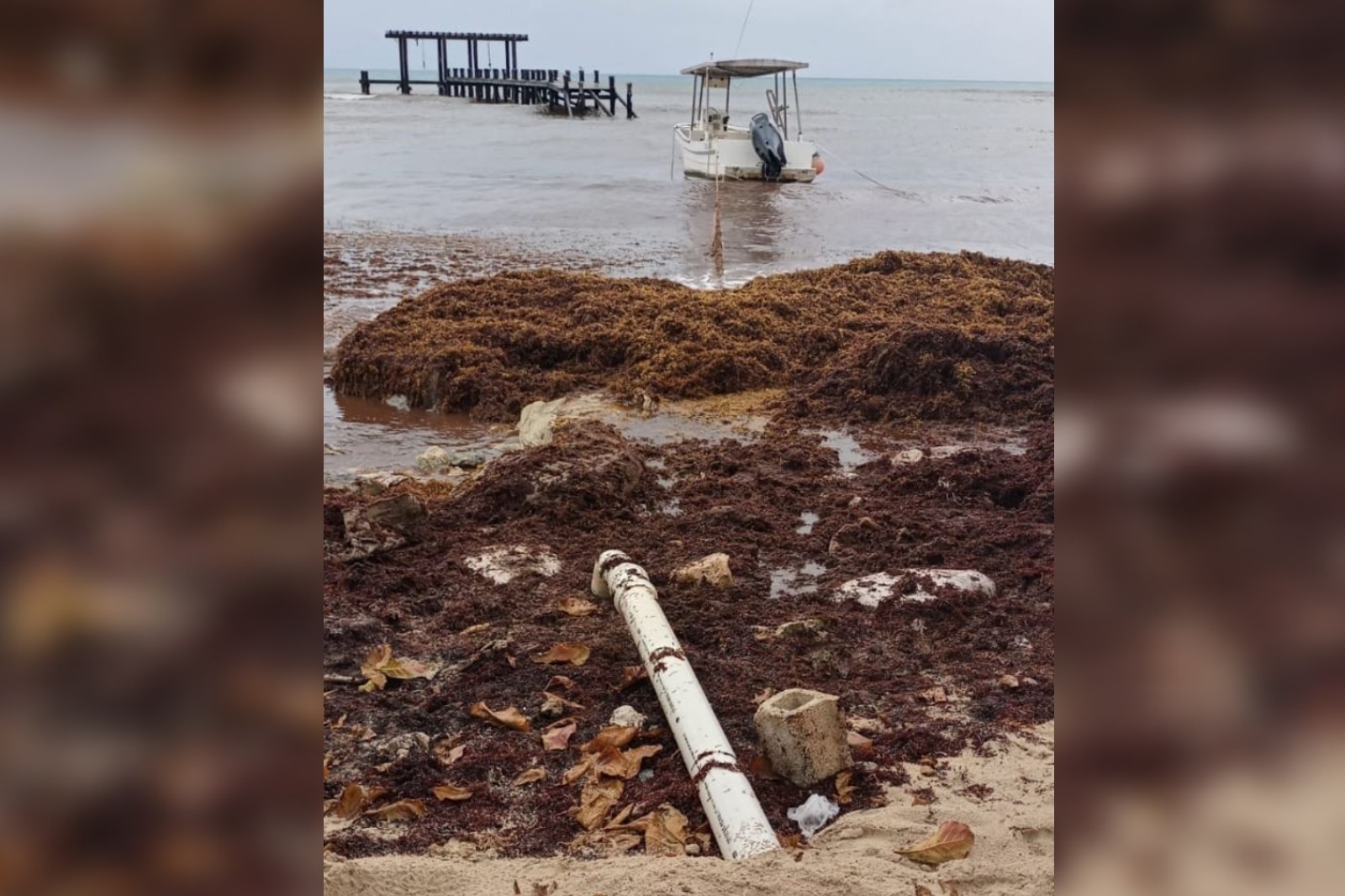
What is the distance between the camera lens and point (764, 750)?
152 inches

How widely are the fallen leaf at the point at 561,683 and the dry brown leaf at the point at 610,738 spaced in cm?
39

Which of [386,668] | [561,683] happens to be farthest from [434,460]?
[561,683]

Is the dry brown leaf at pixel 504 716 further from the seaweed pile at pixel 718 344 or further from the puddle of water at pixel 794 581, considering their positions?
the seaweed pile at pixel 718 344

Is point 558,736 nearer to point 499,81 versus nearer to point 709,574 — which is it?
point 709,574

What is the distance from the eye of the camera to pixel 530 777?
383 cm

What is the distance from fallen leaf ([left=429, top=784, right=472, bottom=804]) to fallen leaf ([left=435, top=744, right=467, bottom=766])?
167 millimetres

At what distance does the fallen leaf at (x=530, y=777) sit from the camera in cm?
380
